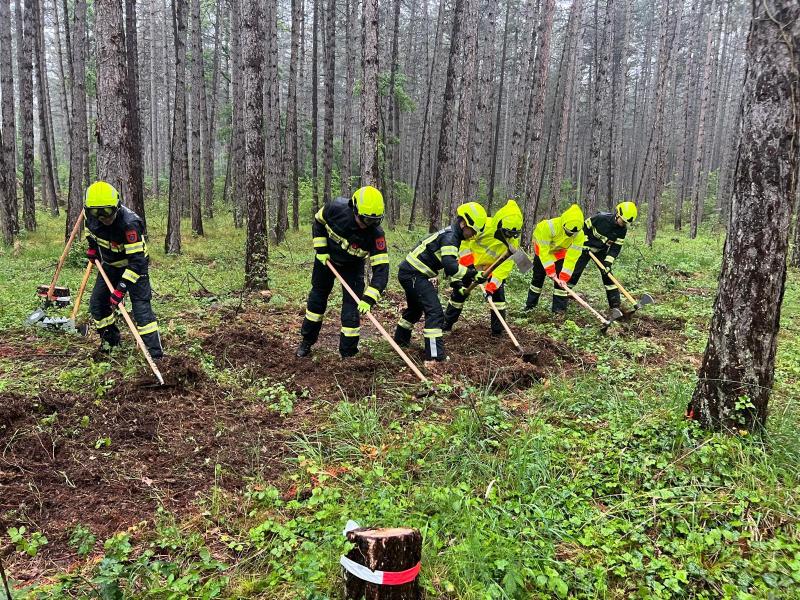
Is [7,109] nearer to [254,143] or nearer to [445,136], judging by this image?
[254,143]

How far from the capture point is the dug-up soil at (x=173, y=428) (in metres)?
3.37

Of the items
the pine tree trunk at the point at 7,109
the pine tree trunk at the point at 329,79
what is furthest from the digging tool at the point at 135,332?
the pine tree trunk at the point at 329,79

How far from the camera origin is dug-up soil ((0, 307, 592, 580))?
Answer: 11.1 feet

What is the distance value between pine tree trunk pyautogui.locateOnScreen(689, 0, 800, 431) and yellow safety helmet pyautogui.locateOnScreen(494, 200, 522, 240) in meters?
3.66

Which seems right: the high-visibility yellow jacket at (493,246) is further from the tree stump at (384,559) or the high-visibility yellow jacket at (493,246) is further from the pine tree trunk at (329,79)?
the pine tree trunk at (329,79)

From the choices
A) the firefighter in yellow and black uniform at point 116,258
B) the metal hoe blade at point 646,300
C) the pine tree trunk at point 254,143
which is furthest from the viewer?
the pine tree trunk at point 254,143

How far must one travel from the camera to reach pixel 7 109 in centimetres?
1249

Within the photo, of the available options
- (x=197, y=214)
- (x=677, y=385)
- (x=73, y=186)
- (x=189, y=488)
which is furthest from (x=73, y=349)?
(x=197, y=214)

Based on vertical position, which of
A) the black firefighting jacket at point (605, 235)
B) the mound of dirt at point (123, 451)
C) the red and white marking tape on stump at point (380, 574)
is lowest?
the mound of dirt at point (123, 451)

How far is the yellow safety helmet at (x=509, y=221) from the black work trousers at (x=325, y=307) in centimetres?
231

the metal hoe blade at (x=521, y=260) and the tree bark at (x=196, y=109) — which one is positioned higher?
the tree bark at (x=196, y=109)

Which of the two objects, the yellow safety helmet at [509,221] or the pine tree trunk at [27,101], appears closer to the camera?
the yellow safety helmet at [509,221]

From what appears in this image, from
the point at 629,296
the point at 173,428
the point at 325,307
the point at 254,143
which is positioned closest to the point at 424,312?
the point at 325,307

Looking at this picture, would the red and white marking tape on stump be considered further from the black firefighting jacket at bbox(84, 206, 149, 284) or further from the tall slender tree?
the tall slender tree
